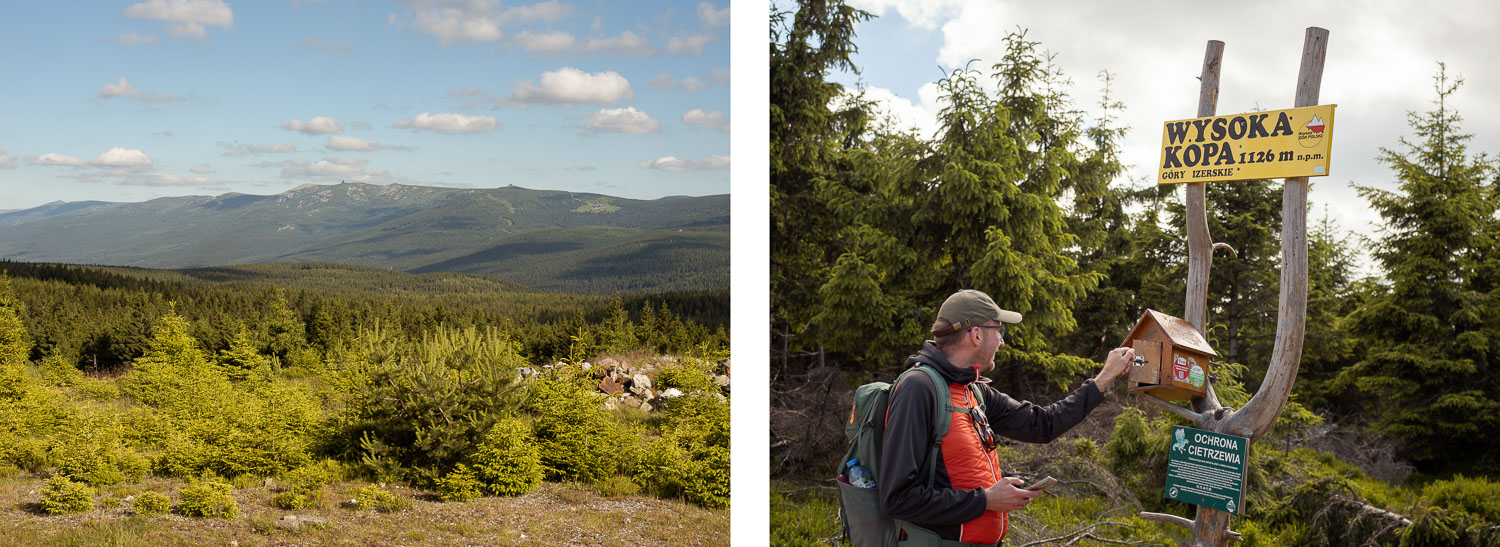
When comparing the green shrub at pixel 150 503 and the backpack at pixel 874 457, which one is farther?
the green shrub at pixel 150 503

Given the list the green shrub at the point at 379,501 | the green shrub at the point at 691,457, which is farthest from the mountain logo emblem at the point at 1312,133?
the green shrub at the point at 379,501

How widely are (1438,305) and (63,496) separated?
257 inches

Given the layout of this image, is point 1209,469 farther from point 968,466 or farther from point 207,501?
point 207,501

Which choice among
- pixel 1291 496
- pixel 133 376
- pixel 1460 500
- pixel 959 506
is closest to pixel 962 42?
pixel 1291 496

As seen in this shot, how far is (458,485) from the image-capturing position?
3.75 m

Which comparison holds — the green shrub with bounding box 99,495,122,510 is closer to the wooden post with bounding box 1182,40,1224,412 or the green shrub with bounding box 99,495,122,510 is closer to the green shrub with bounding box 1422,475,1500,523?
the wooden post with bounding box 1182,40,1224,412

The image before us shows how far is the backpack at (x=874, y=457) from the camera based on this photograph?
1905mm

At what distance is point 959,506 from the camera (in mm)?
1832

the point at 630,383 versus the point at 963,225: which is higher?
the point at 963,225

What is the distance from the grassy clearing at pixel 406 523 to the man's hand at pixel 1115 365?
240cm

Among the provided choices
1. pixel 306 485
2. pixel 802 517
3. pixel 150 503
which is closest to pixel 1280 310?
pixel 802 517

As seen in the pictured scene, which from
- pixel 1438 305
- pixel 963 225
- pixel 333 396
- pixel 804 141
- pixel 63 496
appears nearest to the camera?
pixel 63 496

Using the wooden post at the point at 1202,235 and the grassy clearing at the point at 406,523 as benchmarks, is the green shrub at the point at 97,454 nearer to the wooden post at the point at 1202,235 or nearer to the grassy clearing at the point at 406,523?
the grassy clearing at the point at 406,523

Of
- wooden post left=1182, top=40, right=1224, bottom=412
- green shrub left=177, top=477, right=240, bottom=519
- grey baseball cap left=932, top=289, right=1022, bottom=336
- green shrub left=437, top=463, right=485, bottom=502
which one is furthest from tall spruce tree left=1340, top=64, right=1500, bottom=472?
green shrub left=177, top=477, right=240, bottom=519
